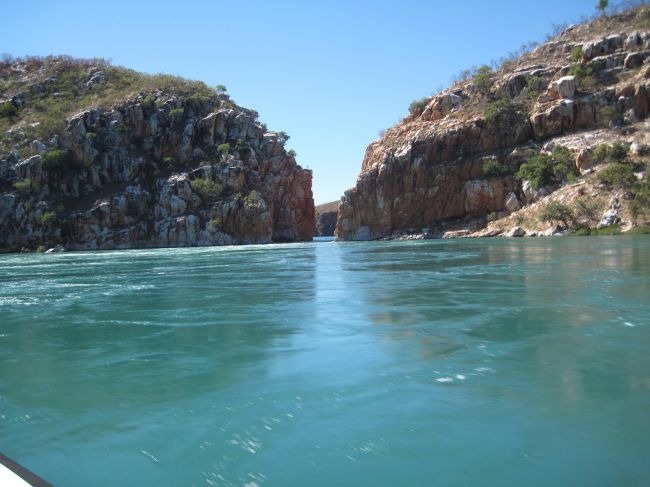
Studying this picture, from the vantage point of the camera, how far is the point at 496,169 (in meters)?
68.4

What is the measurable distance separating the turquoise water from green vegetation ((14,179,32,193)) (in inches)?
2962

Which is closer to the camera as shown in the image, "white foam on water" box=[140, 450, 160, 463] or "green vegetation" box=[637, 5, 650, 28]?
"white foam on water" box=[140, 450, 160, 463]

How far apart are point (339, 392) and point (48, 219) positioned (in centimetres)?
8061

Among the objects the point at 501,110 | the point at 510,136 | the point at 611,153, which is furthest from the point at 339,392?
the point at 501,110

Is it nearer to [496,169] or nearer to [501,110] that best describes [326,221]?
[501,110]

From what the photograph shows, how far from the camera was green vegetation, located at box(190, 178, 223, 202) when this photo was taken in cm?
8150

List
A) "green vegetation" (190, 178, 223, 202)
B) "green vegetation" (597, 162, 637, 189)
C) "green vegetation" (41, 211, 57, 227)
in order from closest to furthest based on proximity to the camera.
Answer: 1. "green vegetation" (597, 162, 637, 189)
2. "green vegetation" (41, 211, 57, 227)
3. "green vegetation" (190, 178, 223, 202)

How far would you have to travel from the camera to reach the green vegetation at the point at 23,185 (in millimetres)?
76750

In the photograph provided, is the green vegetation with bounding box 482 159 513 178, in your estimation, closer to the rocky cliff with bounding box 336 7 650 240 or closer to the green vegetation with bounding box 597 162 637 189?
the rocky cliff with bounding box 336 7 650 240

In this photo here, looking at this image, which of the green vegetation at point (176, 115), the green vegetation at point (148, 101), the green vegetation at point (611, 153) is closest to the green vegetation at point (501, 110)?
the green vegetation at point (611, 153)

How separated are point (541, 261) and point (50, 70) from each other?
111 m

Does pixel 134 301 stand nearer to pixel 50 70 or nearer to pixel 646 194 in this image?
pixel 646 194

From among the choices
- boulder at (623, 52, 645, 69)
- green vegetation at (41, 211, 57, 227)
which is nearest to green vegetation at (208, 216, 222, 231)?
green vegetation at (41, 211, 57, 227)

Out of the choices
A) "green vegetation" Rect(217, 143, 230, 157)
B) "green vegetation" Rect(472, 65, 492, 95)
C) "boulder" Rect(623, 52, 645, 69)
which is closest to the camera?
"boulder" Rect(623, 52, 645, 69)
